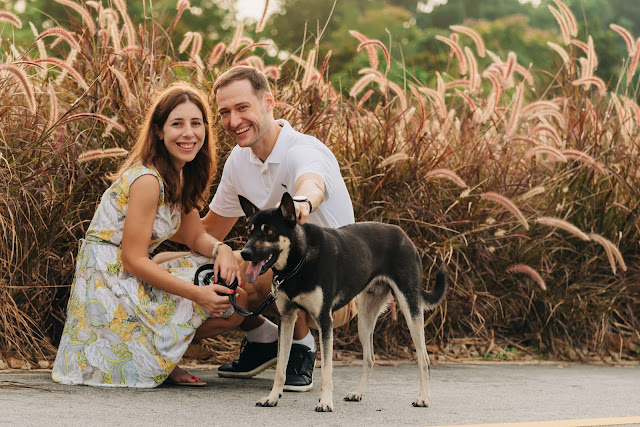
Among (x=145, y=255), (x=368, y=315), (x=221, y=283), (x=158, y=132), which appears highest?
(x=158, y=132)

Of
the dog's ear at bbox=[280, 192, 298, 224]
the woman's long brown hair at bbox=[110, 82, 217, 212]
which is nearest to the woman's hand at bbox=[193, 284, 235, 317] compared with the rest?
the woman's long brown hair at bbox=[110, 82, 217, 212]

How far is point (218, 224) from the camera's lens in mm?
5418

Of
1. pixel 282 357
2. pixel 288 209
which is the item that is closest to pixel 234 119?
pixel 288 209

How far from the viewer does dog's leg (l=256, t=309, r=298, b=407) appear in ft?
13.8

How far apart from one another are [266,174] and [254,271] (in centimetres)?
119

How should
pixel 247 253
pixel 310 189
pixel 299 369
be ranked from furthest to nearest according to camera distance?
pixel 299 369 < pixel 310 189 < pixel 247 253

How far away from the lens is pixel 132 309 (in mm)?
4484

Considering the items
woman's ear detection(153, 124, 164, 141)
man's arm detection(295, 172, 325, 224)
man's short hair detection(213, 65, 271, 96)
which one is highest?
man's short hair detection(213, 65, 271, 96)

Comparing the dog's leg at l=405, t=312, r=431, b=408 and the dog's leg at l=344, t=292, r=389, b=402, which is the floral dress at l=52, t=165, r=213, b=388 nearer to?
the dog's leg at l=344, t=292, r=389, b=402

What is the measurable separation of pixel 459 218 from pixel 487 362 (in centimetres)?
115

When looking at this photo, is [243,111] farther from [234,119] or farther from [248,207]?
[248,207]

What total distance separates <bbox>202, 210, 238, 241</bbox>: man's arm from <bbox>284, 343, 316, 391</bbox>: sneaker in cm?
97

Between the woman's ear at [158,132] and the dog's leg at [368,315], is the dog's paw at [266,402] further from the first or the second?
the woman's ear at [158,132]

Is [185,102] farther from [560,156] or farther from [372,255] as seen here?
[560,156]
